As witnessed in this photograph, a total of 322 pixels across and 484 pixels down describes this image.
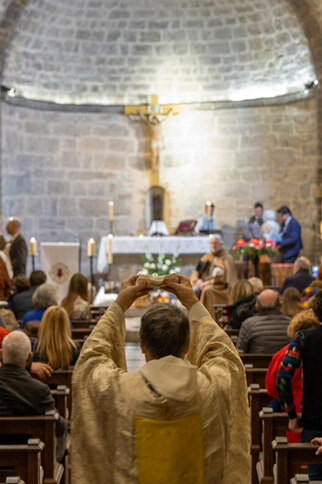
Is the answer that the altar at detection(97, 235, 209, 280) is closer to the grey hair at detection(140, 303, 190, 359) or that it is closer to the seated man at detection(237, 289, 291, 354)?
the seated man at detection(237, 289, 291, 354)

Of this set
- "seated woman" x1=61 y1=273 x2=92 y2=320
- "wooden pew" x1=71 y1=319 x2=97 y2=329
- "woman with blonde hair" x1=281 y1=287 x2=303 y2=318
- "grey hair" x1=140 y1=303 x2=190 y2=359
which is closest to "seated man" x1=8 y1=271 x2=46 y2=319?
"seated woman" x1=61 y1=273 x2=92 y2=320

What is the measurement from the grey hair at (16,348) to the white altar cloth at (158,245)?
9433mm

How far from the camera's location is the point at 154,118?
16047 mm

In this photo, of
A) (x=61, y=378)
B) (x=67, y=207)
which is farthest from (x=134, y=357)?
(x=67, y=207)

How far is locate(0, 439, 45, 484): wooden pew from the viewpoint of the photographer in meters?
3.61

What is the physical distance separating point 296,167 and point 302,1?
307 centimetres

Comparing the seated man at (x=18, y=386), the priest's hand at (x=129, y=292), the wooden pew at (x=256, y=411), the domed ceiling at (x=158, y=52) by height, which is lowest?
the wooden pew at (x=256, y=411)

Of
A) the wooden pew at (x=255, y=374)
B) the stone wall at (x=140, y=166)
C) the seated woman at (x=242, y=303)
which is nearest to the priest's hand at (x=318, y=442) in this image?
the wooden pew at (x=255, y=374)

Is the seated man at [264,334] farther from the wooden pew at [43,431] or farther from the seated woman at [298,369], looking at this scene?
the wooden pew at [43,431]

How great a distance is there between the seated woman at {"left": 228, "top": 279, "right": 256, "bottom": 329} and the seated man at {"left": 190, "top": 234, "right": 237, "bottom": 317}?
2.03m

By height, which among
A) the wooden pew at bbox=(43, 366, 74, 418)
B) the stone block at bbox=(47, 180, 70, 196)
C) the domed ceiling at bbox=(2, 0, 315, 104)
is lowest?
the wooden pew at bbox=(43, 366, 74, 418)

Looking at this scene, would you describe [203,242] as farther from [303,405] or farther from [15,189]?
[303,405]

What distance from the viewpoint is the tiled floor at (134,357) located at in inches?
323

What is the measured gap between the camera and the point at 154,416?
2.36 m
